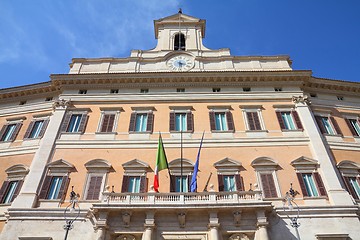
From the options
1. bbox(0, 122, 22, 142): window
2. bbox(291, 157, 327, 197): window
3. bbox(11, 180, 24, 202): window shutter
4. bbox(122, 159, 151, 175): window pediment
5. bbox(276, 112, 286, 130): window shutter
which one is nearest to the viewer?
bbox(291, 157, 327, 197): window

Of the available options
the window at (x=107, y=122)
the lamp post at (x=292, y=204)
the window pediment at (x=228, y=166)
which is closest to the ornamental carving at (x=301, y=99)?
the window pediment at (x=228, y=166)

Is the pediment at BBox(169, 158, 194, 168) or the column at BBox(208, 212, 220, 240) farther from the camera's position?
the pediment at BBox(169, 158, 194, 168)

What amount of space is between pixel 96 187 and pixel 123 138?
3.44 metres

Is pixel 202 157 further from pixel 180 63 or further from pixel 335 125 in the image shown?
pixel 335 125

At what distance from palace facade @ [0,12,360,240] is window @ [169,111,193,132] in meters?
0.09

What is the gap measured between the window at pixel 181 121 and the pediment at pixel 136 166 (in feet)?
9.70

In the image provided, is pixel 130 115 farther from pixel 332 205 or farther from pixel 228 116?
pixel 332 205

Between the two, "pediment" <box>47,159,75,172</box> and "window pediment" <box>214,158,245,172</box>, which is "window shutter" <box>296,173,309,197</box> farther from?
"pediment" <box>47,159,75,172</box>

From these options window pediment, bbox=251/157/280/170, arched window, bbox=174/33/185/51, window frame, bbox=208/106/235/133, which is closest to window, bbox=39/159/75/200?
window frame, bbox=208/106/235/133

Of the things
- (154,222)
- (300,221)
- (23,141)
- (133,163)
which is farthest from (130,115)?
(300,221)

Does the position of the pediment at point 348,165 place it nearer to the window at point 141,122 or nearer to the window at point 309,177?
the window at point 309,177

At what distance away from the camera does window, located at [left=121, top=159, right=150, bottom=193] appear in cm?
1616

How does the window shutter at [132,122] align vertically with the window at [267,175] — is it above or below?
above

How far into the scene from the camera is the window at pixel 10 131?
19823 millimetres
